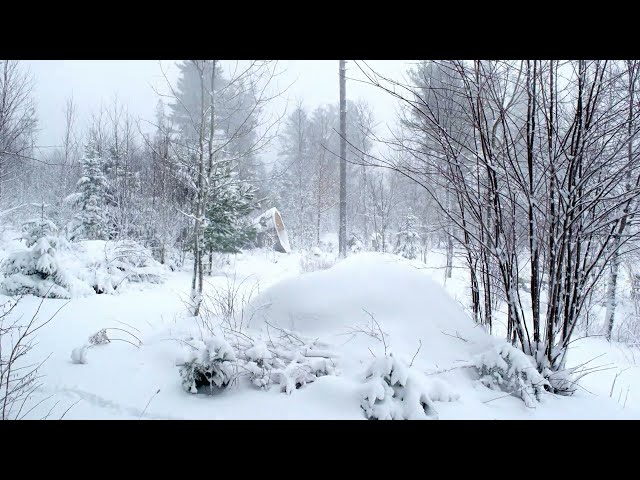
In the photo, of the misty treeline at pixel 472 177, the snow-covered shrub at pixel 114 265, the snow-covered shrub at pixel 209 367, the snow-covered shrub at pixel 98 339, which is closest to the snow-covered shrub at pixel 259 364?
the snow-covered shrub at pixel 209 367

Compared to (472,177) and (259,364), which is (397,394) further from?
(472,177)

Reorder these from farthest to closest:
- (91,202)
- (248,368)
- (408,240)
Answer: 1. (408,240)
2. (91,202)
3. (248,368)

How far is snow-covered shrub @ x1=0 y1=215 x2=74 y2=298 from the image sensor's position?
18.6 ft

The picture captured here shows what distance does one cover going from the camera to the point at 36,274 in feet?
19.4

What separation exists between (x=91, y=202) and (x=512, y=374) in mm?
13442

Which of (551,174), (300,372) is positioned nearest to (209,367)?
(300,372)

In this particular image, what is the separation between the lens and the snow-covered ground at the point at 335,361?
77.9 inches

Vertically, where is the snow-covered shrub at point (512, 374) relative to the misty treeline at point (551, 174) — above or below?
below

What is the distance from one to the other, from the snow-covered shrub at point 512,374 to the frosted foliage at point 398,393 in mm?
420

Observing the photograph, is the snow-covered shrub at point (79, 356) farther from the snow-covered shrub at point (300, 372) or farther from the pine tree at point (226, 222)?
the pine tree at point (226, 222)

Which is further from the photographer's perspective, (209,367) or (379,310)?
(379,310)

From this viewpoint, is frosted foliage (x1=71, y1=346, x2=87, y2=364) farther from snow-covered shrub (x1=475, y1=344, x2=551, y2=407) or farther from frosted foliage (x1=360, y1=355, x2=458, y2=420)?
snow-covered shrub (x1=475, y1=344, x2=551, y2=407)
